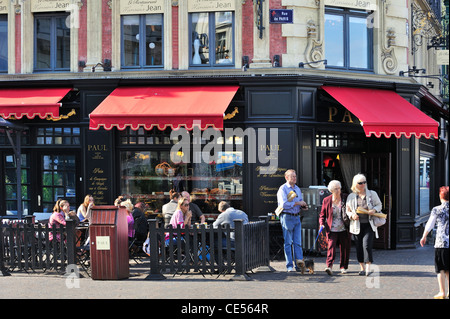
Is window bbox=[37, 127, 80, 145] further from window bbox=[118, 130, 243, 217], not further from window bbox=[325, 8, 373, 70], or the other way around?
window bbox=[325, 8, 373, 70]

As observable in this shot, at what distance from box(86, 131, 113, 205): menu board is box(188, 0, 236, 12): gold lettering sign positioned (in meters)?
3.54

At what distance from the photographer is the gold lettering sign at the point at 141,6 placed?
17.4 m

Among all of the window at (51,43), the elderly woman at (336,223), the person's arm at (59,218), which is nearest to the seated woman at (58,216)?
the person's arm at (59,218)

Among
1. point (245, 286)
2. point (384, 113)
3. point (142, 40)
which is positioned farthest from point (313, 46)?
point (245, 286)

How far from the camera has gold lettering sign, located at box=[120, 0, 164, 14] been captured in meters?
17.4

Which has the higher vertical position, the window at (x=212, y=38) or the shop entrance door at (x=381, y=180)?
the window at (x=212, y=38)

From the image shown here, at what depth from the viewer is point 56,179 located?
59.3 ft

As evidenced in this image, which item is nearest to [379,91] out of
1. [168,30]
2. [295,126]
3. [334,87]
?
[334,87]

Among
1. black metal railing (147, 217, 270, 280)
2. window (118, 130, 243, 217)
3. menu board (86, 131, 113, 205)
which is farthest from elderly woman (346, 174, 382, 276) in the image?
menu board (86, 131, 113, 205)

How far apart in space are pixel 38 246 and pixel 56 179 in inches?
204

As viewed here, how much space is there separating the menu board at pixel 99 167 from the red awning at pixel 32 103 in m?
1.15

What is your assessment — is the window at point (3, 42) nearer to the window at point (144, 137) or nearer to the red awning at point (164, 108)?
the red awning at point (164, 108)

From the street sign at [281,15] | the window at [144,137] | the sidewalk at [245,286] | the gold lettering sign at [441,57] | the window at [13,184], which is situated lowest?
the sidewalk at [245,286]
